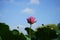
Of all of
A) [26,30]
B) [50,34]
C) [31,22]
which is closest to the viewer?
[50,34]

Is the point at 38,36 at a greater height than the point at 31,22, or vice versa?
the point at 31,22

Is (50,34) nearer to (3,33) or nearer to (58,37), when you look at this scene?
(58,37)

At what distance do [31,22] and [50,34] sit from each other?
433mm

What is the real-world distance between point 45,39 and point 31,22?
0.41 metres

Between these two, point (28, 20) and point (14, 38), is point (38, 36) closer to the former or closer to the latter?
point (14, 38)

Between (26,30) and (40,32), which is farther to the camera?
(26,30)

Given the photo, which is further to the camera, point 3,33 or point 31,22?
point 31,22

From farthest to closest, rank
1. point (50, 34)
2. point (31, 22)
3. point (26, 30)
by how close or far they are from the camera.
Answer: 1. point (26, 30)
2. point (31, 22)
3. point (50, 34)

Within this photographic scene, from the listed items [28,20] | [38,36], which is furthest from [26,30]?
[38,36]

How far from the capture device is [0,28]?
1.91 m

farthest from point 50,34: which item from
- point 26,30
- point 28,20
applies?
point 26,30

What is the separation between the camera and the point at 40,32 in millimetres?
1876

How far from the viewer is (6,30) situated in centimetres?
188

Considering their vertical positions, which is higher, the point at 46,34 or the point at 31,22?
the point at 31,22
